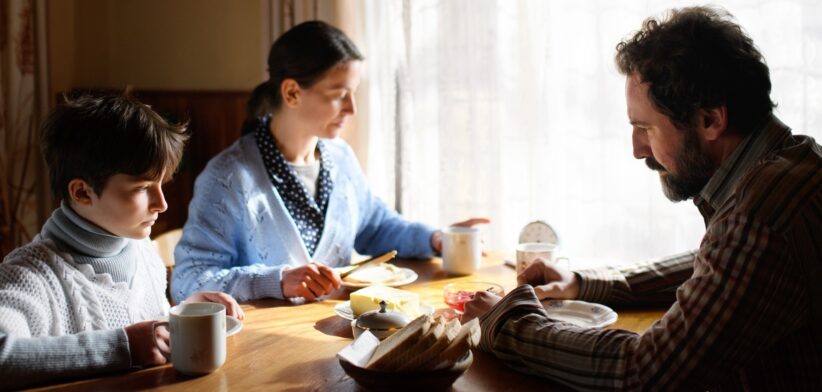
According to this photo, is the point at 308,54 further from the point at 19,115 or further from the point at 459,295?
the point at 19,115

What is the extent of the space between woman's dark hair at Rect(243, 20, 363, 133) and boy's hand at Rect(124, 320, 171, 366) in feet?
3.72

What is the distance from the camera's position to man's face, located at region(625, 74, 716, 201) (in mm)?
1481

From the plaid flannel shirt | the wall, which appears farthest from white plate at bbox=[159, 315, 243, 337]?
the wall

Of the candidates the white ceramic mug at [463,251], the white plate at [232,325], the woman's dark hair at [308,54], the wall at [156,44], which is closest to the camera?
the white plate at [232,325]

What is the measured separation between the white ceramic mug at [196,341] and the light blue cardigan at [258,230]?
548 millimetres

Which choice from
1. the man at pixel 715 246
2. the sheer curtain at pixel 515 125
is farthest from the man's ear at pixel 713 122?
the sheer curtain at pixel 515 125

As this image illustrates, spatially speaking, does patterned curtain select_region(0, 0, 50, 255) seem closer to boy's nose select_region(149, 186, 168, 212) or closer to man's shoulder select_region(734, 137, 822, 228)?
boy's nose select_region(149, 186, 168, 212)

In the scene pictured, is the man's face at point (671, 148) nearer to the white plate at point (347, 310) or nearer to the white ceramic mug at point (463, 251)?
the white plate at point (347, 310)

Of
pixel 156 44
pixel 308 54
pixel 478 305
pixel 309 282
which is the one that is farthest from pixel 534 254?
pixel 156 44

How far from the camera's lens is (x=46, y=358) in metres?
1.32

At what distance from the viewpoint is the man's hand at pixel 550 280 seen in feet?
6.01

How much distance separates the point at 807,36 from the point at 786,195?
5.19 feet

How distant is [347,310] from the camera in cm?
175

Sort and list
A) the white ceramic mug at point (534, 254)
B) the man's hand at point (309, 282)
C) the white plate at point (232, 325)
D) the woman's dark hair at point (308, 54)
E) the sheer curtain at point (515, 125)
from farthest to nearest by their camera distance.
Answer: the sheer curtain at point (515, 125) → the woman's dark hair at point (308, 54) → the white ceramic mug at point (534, 254) → the man's hand at point (309, 282) → the white plate at point (232, 325)
